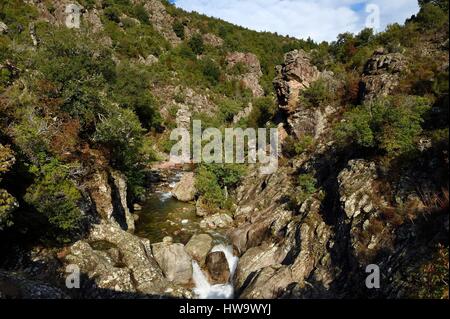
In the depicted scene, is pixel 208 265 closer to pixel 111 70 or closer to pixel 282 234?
pixel 282 234

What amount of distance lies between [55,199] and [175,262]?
8407 millimetres

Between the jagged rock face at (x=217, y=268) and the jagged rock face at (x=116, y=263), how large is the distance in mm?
3543

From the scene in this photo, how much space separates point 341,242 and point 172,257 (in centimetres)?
1082

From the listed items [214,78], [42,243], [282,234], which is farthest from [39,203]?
[214,78]

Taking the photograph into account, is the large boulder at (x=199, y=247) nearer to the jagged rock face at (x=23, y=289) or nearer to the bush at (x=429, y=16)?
the jagged rock face at (x=23, y=289)

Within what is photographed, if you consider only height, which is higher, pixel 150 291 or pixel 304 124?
pixel 304 124

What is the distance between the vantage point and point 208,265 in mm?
23453

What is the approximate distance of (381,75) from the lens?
2992 centimetres

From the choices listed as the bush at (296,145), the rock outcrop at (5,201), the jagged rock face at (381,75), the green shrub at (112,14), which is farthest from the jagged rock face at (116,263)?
the green shrub at (112,14)

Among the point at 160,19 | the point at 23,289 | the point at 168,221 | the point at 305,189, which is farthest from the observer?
the point at 160,19

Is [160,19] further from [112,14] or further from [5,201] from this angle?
[5,201]

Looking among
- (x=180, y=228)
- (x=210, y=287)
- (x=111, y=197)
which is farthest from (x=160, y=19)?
(x=210, y=287)

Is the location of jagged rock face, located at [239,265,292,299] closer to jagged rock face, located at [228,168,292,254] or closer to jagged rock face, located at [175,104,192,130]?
jagged rock face, located at [228,168,292,254]

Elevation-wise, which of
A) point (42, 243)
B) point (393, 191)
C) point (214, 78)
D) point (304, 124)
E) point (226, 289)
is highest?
point (214, 78)
